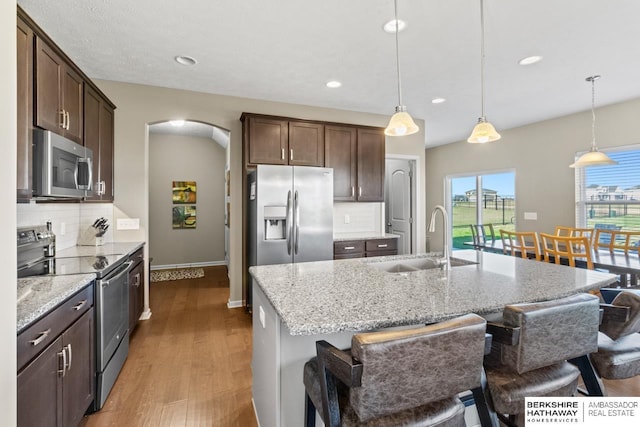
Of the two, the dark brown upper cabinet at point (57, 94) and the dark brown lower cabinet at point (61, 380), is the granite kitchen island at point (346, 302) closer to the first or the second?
the dark brown lower cabinet at point (61, 380)

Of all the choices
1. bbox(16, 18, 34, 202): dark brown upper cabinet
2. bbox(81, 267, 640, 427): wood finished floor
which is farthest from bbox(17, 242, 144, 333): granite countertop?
bbox(81, 267, 640, 427): wood finished floor

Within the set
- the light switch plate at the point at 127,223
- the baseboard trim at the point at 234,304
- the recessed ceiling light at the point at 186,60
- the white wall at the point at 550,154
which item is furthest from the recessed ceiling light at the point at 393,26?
the white wall at the point at 550,154

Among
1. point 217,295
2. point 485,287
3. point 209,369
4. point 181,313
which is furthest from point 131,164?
point 485,287

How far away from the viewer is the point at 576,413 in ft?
4.10

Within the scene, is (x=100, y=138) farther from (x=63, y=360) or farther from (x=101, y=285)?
(x=63, y=360)

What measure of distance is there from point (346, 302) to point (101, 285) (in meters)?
1.65

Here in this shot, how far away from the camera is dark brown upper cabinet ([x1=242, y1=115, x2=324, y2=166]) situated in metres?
3.63

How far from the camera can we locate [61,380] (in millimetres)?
1513

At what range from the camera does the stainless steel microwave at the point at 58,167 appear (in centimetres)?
178

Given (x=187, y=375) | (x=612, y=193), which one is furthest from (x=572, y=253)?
(x=187, y=375)

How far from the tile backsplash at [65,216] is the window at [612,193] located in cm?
644

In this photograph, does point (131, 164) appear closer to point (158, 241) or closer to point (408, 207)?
point (158, 241)

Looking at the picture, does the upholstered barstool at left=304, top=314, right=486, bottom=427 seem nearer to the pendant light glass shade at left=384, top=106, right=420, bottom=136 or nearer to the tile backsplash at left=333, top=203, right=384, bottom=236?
the pendant light glass shade at left=384, top=106, right=420, bottom=136

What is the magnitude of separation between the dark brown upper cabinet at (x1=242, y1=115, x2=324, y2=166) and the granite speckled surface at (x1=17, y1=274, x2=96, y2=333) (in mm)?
2199
